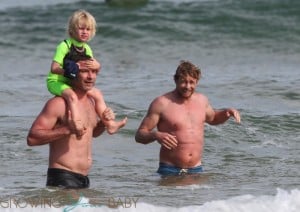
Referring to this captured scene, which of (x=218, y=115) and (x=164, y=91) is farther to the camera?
(x=164, y=91)

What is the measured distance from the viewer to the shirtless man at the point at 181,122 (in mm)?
9094

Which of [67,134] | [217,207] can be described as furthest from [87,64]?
[217,207]

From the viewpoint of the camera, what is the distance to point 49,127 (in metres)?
7.76

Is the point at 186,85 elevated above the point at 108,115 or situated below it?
above

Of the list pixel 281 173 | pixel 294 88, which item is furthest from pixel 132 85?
pixel 281 173

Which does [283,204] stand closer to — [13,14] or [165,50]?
[165,50]

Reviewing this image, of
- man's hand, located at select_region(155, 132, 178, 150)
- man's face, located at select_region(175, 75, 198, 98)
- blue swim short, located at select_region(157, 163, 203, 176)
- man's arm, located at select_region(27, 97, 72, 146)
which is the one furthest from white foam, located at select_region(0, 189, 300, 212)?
man's face, located at select_region(175, 75, 198, 98)

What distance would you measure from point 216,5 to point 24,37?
16.3ft

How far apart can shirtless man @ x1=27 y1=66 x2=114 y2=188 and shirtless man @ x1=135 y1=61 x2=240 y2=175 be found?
43.5 inches

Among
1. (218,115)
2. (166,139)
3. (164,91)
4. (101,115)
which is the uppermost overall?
(101,115)

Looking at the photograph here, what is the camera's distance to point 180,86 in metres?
9.08

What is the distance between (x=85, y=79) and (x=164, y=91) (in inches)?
302

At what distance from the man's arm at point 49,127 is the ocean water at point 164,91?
49 cm

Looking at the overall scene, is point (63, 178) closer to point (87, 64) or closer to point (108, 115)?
point (108, 115)
